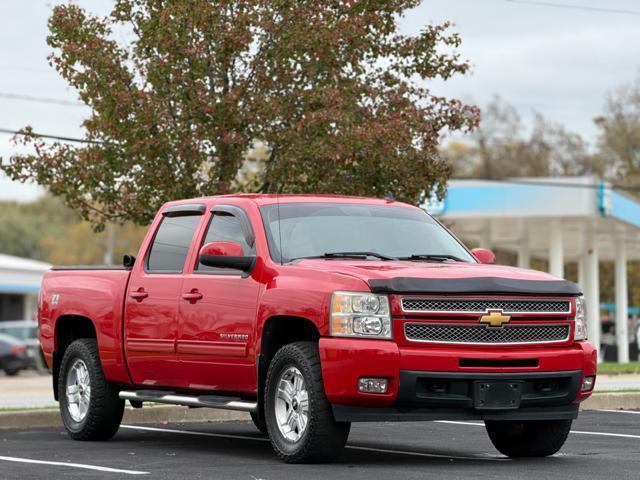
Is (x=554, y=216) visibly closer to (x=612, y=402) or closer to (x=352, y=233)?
(x=612, y=402)

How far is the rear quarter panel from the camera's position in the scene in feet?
43.1

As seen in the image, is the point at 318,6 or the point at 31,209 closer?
the point at 318,6

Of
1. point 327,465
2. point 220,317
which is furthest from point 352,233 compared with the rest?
point 327,465

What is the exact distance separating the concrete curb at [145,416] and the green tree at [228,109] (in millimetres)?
3636

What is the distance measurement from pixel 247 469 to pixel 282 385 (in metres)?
0.72

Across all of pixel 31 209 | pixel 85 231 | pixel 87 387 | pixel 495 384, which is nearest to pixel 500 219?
pixel 87 387

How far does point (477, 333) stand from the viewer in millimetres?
10562

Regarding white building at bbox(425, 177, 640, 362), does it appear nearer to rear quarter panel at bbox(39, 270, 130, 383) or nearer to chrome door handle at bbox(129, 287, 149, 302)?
rear quarter panel at bbox(39, 270, 130, 383)

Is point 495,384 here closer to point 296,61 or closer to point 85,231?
point 296,61

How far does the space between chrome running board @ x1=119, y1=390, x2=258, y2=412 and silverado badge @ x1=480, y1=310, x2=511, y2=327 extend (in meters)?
1.97

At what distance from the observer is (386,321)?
1040 cm

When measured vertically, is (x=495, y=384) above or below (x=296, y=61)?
below

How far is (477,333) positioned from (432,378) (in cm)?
50

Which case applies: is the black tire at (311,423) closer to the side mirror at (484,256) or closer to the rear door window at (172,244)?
the rear door window at (172,244)
